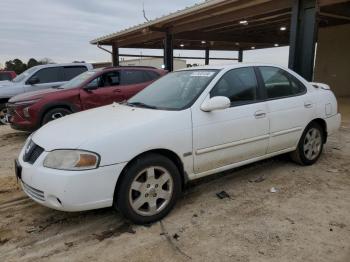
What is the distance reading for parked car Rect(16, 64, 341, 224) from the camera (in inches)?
123

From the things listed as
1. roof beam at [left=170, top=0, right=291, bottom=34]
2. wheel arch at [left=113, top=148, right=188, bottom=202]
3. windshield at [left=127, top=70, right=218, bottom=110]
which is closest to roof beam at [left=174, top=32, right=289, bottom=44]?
roof beam at [left=170, top=0, right=291, bottom=34]

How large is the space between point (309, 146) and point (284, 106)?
93 centimetres

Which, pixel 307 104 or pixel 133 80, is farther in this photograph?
pixel 133 80

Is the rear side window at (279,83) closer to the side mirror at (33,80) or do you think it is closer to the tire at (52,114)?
the tire at (52,114)

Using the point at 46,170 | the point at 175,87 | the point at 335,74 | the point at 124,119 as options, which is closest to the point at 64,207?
the point at 46,170

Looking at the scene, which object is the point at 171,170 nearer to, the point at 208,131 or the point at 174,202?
the point at 174,202

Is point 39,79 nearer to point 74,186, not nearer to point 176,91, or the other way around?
point 176,91

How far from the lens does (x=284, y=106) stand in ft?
15.3

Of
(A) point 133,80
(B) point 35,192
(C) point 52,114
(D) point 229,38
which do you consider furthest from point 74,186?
(D) point 229,38

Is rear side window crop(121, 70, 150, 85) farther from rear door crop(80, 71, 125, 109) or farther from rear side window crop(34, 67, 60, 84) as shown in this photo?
rear side window crop(34, 67, 60, 84)

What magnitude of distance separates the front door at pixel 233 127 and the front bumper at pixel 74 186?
3.48 feet

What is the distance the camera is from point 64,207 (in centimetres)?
312

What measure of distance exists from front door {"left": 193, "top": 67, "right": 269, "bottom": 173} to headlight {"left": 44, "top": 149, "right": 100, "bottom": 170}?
1169mm

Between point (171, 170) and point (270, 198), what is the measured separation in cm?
137
